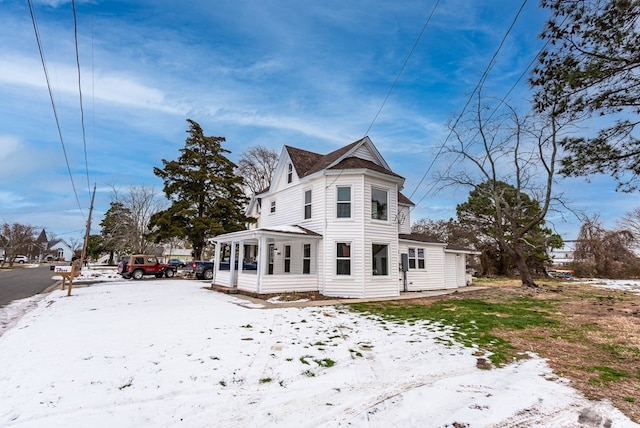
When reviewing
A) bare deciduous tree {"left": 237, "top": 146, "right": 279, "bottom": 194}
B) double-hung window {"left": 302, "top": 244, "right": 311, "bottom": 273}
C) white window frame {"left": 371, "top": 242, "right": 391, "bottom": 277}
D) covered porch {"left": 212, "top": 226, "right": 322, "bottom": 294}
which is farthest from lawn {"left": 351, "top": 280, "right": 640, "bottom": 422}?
bare deciduous tree {"left": 237, "top": 146, "right": 279, "bottom": 194}

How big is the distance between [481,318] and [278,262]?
10.6 metres

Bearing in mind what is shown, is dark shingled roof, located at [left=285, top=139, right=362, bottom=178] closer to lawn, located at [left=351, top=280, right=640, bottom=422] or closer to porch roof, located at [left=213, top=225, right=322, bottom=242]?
porch roof, located at [left=213, top=225, right=322, bottom=242]

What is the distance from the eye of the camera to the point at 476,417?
322 centimetres

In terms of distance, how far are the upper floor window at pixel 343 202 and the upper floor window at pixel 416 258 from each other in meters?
5.32

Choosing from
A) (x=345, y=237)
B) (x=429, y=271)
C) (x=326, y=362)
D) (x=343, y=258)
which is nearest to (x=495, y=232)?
(x=429, y=271)

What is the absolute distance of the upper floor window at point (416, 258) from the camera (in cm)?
1709

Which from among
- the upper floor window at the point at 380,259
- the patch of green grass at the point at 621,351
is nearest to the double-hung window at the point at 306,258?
the upper floor window at the point at 380,259

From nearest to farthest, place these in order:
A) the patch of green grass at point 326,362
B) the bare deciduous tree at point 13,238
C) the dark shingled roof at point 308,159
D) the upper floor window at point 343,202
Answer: the patch of green grass at point 326,362 < the upper floor window at point 343,202 < the dark shingled roof at point 308,159 < the bare deciduous tree at point 13,238

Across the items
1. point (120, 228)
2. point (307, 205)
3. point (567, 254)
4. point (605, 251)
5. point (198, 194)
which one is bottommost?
point (605, 251)

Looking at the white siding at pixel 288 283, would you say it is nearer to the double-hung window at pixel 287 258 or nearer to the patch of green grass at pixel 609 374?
the double-hung window at pixel 287 258

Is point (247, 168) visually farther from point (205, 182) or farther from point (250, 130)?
point (250, 130)

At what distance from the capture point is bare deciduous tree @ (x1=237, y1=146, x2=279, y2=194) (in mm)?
→ 35500

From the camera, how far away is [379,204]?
14523mm

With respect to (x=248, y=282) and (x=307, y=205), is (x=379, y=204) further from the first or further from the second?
(x=248, y=282)
